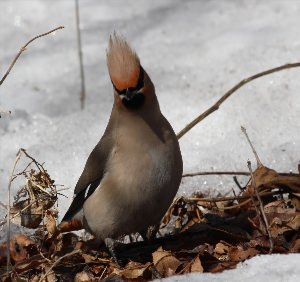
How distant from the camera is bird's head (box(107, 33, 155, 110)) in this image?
3.35 metres

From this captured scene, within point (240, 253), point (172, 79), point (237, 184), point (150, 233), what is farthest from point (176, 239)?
point (172, 79)

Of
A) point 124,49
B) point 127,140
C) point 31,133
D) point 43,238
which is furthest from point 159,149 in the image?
point 31,133

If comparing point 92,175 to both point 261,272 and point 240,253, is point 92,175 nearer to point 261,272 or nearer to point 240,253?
point 240,253

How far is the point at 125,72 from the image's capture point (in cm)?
336

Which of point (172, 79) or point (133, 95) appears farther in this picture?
point (172, 79)

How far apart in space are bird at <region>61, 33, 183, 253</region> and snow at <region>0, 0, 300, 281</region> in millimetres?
578

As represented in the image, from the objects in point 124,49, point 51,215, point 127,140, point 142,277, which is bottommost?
point 142,277

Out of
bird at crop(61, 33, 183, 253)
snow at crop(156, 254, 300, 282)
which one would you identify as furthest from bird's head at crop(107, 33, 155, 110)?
snow at crop(156, 254, 300, 282)

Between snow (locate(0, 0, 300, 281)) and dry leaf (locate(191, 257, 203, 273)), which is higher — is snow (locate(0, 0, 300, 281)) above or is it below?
above

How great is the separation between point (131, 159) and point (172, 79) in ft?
5.86

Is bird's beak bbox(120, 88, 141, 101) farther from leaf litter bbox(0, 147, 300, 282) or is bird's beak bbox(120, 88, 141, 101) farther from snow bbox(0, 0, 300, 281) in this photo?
snow bbox(0, 0, 300, 281)

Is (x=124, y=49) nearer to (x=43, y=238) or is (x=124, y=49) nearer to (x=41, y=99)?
(x=43, y=238)

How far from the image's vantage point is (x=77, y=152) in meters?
4.54

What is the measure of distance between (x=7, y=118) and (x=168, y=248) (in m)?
1.76
